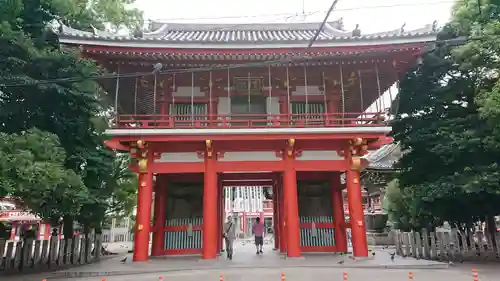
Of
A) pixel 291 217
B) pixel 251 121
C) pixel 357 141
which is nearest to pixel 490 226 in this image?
pixel 357 141

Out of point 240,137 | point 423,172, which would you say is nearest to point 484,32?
point 423,172

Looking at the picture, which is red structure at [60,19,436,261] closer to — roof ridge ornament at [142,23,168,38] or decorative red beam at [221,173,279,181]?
decorative red beam at [221,173,279,181]

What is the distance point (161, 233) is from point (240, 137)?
222 inches

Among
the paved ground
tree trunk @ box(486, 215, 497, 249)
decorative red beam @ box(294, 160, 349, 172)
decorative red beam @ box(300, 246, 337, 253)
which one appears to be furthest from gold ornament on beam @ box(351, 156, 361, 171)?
tree trunk @ box(486, 215, 497, 249)

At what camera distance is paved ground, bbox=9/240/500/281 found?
10.7 metres

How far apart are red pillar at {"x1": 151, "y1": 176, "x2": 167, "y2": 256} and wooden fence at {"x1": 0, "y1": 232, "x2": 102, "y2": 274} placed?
3.31 metres

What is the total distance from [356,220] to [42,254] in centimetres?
1188

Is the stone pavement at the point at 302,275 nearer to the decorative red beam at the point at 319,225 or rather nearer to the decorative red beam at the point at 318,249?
the decorative red beam at the point at 318,249

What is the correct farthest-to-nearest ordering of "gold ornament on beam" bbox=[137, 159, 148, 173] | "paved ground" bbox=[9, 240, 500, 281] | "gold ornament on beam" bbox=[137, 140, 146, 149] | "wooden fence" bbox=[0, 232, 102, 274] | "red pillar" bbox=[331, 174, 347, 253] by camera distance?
"red pillar" bbox=[331, 174, 347, 253]
"gold ornament on beam" bbox=[137, 159, 148, 173]
"wooden fence" bbox=[0, 232, 102, 274]
"gold ornament on beam" bbox=[137, 140, 146, 149]
"paved ground" bbox=[9, 240, 500, 281]

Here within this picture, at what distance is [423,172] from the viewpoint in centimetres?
1619

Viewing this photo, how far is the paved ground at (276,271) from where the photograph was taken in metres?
10.7

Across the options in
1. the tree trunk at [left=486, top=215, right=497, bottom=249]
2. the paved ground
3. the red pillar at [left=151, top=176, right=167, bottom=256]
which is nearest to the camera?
the paved ground

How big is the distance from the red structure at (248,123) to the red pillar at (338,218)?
4 centimetres

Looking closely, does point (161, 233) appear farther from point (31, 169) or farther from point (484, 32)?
point (484, 32)
